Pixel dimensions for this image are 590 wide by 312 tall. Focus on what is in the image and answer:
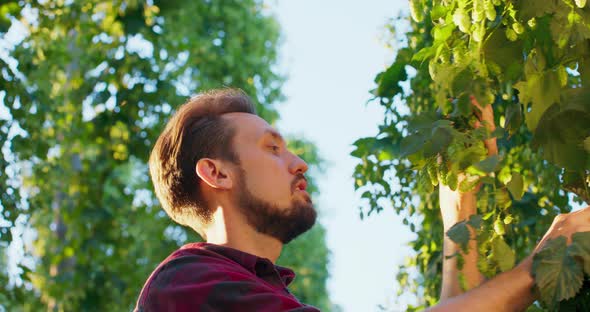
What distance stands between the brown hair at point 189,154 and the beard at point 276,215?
11 centimetres

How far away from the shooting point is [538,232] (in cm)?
393

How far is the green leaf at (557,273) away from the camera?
6.23 ft

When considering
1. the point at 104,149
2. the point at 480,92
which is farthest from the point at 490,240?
the point at 104,149

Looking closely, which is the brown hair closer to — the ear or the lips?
the ear

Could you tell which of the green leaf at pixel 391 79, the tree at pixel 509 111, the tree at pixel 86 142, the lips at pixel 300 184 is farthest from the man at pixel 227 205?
the tree at pixel 86 142

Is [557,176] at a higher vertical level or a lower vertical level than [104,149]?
higher

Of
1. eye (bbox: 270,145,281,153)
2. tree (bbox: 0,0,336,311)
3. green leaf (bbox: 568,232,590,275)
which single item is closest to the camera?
green leaf (bbox: 568,232,590,275)

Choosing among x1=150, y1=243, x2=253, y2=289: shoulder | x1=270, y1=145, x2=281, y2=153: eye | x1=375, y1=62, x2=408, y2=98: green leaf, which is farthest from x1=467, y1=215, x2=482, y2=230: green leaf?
x1=375, y1=62, x2=408, y2=98: green leaf

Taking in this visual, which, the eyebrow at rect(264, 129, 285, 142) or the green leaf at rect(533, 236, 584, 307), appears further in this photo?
the eyebrow at rect(264, 129, 285, 142)

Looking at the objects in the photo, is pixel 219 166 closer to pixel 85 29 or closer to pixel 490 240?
pixel 490 240

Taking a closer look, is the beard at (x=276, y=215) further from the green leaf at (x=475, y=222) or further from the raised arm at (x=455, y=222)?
the green leaf at (x=475, y=222)

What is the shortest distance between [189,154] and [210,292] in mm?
576

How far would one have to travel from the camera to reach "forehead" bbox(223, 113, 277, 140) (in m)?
2.50

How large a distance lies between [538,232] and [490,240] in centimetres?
196
